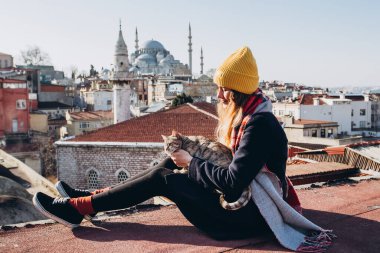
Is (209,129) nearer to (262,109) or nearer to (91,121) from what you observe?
(262,109)

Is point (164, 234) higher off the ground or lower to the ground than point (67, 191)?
lower

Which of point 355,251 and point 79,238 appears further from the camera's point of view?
point 79,238

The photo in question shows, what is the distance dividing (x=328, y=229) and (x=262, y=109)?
1.04 metres

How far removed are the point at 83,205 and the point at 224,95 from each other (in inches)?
47.8

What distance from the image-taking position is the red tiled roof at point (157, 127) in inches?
554

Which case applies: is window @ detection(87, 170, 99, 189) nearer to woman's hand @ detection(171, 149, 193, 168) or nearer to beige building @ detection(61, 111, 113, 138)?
woman's hand @ detection(171, 149, 193, 168)

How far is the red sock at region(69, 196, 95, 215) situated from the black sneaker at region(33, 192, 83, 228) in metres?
0.03

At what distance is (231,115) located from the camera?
294 centimetres

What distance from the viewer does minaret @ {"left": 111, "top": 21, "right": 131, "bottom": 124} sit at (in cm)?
2208

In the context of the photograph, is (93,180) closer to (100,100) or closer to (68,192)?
(68,192)

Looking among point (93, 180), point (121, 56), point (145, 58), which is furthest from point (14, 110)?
point (145, 58)

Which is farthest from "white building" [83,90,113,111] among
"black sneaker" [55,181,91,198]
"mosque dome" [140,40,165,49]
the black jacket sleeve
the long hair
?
the black jacket sleeve

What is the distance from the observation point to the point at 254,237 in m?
2.90

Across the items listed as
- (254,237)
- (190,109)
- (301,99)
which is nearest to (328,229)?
(254,237)
